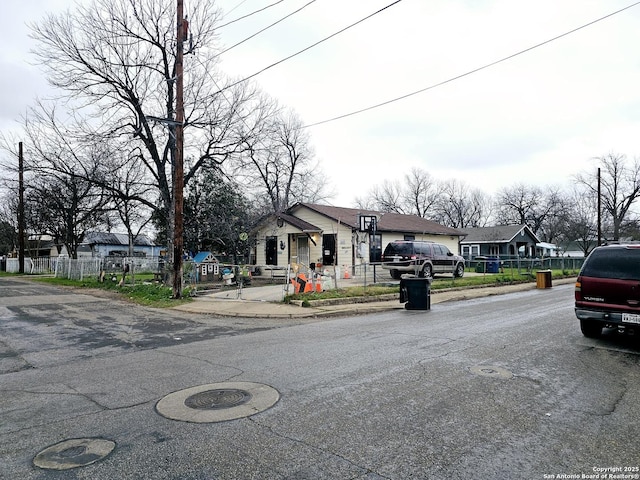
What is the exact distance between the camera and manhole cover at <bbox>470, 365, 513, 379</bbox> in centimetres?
578

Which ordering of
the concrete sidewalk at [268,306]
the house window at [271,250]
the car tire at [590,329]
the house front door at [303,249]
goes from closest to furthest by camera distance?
the car tire at [590,329] < the concrete sidewalk at [268,306] < the house front door at [303,249] < the house window at [271,250]

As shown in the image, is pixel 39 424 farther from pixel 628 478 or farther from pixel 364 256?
pixel 364 256

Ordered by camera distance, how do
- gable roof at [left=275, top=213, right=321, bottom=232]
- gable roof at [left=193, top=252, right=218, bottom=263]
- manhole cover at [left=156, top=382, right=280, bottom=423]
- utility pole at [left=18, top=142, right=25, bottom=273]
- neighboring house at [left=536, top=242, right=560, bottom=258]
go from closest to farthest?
1. manhole cover at [left=156, top=382, right=280, bottom=423]
2. utility pole at [left=18, top=142, right=25, bottom=273]
3. gable roof at [left=193, top=252, right=218, bottom=263]
4. gable roof at [left=275, top=213, right=321, bottom=232]
5. neighboring house at [left=536, top=242, right=560, bottom=258]

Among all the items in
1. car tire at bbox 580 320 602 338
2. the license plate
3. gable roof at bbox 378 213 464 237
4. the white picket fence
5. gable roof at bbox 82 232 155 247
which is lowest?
car tire at bbox 580 320 602 338

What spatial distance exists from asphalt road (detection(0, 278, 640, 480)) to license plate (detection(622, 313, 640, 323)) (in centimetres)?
57

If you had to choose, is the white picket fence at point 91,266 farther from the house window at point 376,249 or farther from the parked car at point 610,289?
the parked car at point 610,289

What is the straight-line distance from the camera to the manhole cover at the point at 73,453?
3.45 metres

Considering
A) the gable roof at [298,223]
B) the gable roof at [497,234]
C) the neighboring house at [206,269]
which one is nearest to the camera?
the neighboring house at [206,269]

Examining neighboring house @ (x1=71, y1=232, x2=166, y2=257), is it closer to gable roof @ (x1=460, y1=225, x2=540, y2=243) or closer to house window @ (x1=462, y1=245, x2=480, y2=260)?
house window @ (x1=462, y1=245, x2=480, y2=260)

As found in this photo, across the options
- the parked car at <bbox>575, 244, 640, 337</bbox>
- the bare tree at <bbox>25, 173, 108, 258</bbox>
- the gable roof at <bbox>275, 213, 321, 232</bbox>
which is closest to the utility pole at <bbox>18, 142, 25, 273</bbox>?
the bare tree at <bbox>25, 173, 108, 258</bbox>

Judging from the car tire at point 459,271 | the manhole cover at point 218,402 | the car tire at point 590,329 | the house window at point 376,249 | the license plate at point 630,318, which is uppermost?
the house window at point 376,249

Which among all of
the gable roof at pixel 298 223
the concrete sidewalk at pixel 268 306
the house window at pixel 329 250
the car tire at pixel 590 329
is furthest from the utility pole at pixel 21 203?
the car tire at pixel 590 329

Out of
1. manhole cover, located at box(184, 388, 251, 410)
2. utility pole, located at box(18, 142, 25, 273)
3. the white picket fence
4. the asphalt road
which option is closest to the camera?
the asphalt road

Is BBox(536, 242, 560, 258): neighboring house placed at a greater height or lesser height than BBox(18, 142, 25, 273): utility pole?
lesser
